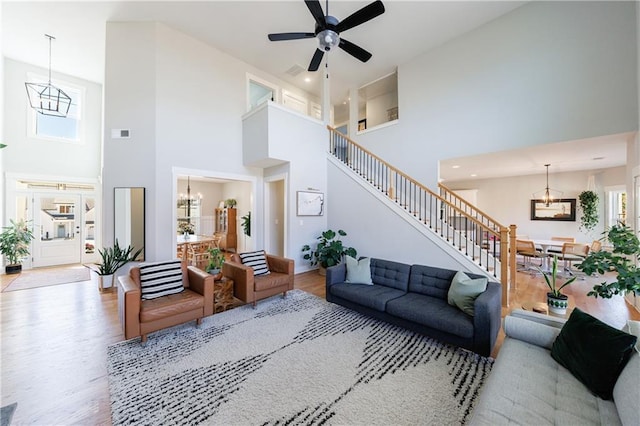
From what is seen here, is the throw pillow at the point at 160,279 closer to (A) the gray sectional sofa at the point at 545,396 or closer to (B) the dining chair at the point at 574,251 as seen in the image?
(A) the gray sectional sofa at the point at 545,396

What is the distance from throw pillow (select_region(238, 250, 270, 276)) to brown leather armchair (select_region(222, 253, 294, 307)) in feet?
0.24

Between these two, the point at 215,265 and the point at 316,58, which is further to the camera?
the point at 316,58

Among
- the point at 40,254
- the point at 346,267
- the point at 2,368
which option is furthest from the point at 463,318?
the point at 40,254

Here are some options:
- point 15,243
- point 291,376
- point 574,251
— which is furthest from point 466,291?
point 15,243

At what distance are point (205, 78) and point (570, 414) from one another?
698 centimetres

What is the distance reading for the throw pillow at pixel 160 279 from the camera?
3007 millimetres

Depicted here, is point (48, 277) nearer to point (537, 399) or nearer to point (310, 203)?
point (310, 203)

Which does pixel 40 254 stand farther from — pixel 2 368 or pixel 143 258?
pixel 2 368

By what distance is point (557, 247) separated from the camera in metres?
6.31

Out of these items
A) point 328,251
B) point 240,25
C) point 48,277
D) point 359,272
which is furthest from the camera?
point 328,251

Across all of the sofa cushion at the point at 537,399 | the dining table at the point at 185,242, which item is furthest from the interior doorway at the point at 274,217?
the sofa cushion at the point at 537,399

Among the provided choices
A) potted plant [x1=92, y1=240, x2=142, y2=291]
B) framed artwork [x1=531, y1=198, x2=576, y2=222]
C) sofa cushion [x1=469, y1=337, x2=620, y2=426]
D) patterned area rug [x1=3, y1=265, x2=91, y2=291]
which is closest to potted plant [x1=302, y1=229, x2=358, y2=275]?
potted plant [x1=92, y1=240, x2=142, y2=291]

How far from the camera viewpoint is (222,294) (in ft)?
11.9

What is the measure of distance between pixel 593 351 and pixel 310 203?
5.00 metres
